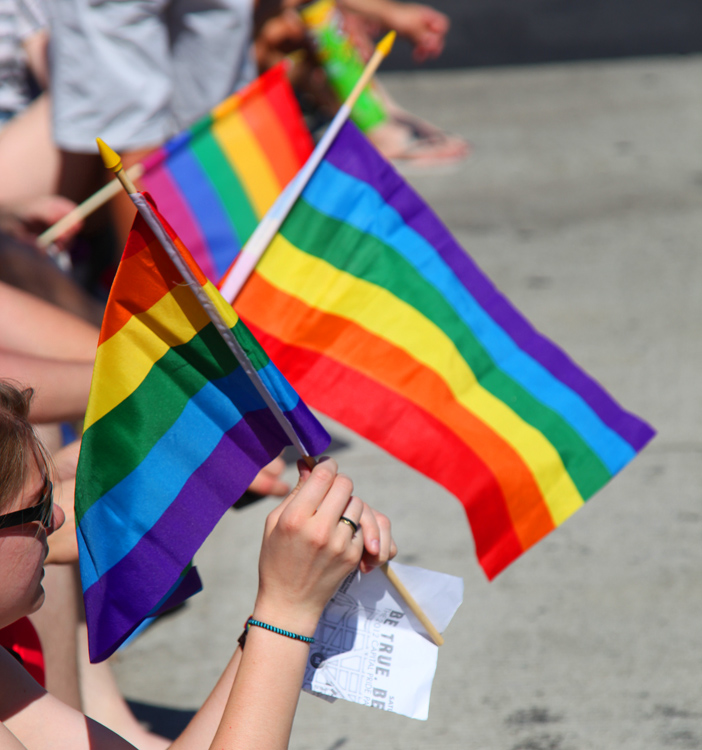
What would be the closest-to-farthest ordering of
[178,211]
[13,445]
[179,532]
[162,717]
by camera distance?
[13,445] → [179,532] → [162,717] → [178,211]

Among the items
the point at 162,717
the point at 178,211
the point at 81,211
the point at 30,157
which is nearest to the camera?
the point at 162,717

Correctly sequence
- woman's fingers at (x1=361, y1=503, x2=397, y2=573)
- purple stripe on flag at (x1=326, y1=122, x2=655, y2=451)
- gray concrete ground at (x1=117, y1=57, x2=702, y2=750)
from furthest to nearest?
gray concrete ground at (x1=117, y1=57, x2=702, y2=750) → purple stripe on flag at (x1=326, y1=122, x2=655, y2=451) → woman's fingers at (x1=361, y1=503, x2=397, y2=573)

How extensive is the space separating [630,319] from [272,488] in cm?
239

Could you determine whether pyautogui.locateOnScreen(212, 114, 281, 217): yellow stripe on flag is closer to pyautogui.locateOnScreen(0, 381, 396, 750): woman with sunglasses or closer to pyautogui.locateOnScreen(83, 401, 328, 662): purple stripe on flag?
pyautogui.locateOnScreen(83, 401, 328, 662): purple stripe on flag

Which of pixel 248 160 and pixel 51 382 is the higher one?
pixel 51 382

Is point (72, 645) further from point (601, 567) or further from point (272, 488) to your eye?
point (601, 567)

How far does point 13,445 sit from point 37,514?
0.11 meters

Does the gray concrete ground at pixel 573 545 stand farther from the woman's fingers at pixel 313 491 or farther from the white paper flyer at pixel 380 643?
the woman's fingers at pixel 313 491

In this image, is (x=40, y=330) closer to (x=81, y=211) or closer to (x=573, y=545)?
(x=81, y=211)

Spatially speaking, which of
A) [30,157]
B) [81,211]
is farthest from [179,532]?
[30,157]

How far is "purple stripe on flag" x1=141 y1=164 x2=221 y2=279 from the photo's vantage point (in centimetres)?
260

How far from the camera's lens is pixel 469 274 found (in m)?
1.96

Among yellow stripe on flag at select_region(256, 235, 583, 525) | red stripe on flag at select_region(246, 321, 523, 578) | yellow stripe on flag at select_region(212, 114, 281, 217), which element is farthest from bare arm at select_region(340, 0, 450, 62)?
red stripe on flag at select_region(246, 321, 523, 578)

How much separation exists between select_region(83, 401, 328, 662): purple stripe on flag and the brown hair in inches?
9.0
